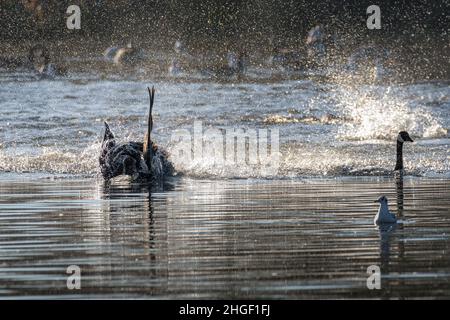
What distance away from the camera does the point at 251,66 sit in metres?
46.2

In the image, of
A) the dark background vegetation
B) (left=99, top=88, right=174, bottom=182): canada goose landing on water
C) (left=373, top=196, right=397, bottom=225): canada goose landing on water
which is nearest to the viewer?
(left=373, top=196, right=397, bottom=225): canada goose landing on water

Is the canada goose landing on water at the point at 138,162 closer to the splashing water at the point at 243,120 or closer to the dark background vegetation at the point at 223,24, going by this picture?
the splashing water at the point at 243,120

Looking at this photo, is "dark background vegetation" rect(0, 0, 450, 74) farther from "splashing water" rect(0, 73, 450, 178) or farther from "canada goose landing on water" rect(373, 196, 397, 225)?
"canada goose landing on water" rect(373, 196, 397, 225)

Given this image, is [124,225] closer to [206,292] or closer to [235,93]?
[206,292]

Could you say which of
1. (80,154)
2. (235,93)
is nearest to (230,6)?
(235,93)

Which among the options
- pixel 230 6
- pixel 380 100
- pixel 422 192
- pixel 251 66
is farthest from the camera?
pixel 230 6

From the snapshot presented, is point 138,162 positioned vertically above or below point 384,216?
above

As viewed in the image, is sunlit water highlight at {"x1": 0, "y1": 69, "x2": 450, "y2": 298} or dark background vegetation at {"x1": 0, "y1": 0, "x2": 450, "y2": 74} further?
dark background vegetation at {"x1": 0, "y1": 0, "x2": 450, "y2": 74}

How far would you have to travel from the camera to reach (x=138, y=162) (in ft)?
71.1

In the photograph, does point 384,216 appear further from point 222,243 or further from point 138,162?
point 138,162

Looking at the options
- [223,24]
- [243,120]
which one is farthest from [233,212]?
[223,24]

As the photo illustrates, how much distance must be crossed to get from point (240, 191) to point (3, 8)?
40.2 metres

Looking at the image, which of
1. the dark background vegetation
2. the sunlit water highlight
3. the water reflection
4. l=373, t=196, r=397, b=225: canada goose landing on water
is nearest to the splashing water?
the sunlit water highlight

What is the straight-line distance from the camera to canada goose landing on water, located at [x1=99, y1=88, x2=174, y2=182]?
69.6 feet
